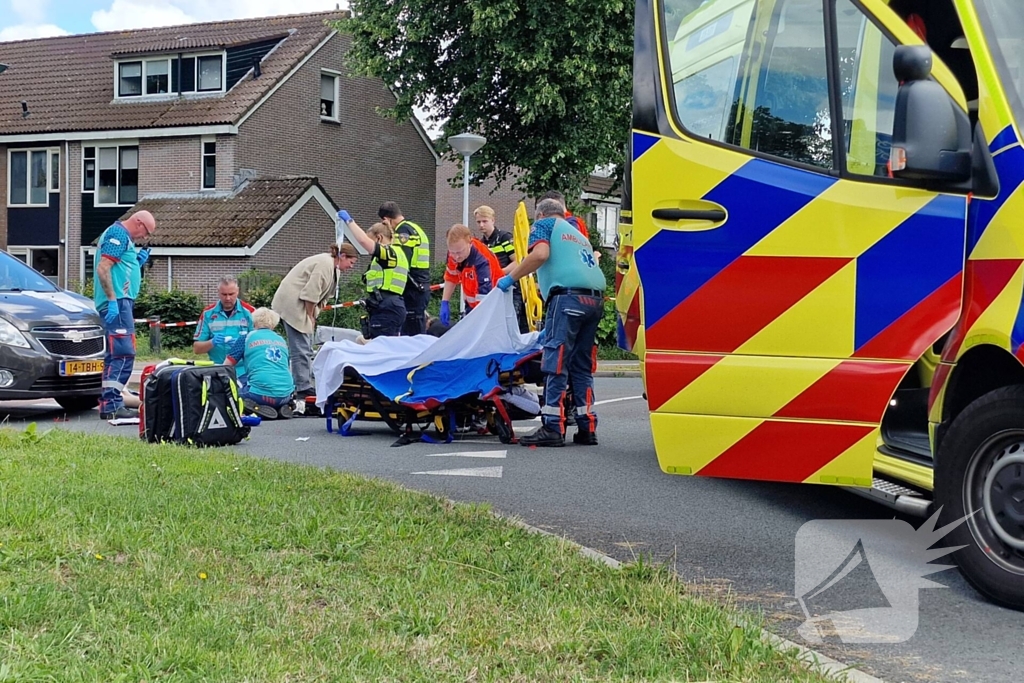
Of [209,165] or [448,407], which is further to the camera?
[209,165]

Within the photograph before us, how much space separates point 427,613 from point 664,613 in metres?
0.82

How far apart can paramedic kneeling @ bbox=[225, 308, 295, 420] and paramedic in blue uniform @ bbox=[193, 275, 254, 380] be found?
469 millimetres

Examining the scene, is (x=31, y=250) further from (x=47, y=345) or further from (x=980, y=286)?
(x=980, y=286)

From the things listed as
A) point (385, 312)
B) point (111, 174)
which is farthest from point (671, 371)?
point (111, 174)

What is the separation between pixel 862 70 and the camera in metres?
4.59

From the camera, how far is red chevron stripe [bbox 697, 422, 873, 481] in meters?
4.55

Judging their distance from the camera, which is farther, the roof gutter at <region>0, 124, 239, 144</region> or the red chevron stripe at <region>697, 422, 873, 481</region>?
the roof gutter at <region>0, 124, 239, 144</region>

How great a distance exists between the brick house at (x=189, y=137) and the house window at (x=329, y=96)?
0.04 m

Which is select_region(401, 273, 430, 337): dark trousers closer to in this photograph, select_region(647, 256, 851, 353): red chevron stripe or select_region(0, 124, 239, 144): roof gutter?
select_region(647, 256, 851, 353): red chevron stripe

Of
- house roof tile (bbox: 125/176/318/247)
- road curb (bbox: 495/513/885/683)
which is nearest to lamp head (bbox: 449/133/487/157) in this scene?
house roof tile (bbox: 125/176/318/247)

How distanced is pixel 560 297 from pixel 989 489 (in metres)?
4.79

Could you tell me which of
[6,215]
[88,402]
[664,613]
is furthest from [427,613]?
[6,215]

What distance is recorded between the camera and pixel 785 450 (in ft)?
15.1

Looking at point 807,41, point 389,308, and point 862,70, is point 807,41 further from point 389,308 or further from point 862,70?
point 389,308
